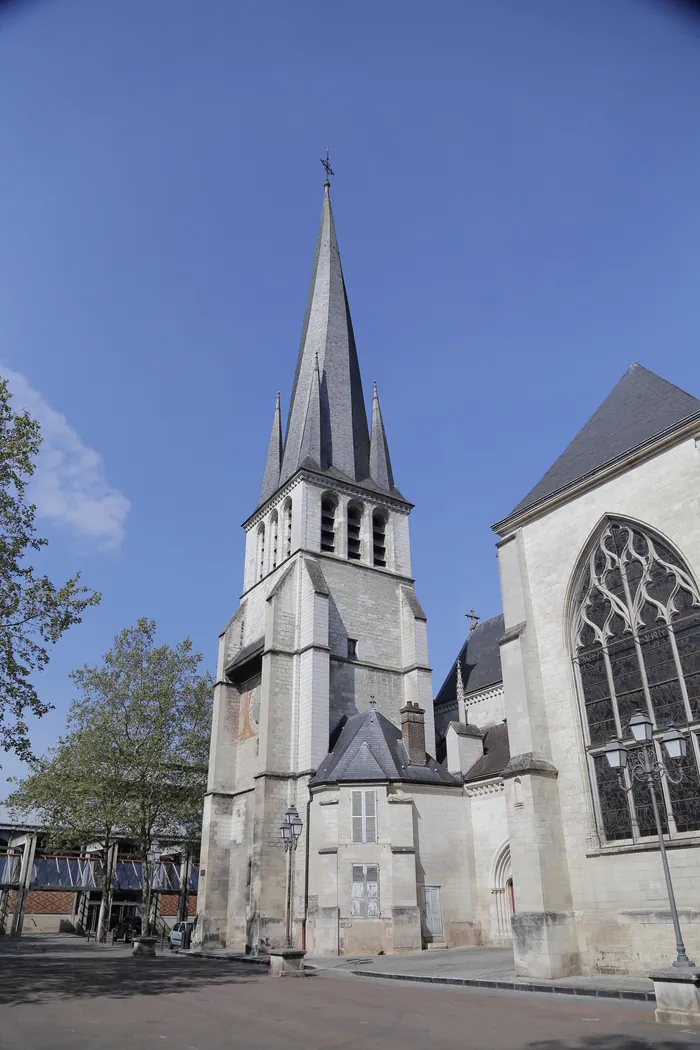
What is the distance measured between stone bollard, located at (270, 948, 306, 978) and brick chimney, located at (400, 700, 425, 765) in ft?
30.3

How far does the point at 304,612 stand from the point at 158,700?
8.24 metres

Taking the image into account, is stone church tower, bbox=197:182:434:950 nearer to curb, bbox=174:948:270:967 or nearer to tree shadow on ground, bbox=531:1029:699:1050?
curb, bbox=174:948:270:967

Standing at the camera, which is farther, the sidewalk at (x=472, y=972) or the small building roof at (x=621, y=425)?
the small building roof at (x=621, y=425)

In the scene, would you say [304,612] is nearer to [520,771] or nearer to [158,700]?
[158,700]

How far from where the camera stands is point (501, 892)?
22.0 metres

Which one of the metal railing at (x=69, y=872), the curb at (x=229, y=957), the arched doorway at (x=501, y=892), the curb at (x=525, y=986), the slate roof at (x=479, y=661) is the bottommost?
the curb at (x=229, y=957)

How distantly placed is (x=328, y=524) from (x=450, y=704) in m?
9.03

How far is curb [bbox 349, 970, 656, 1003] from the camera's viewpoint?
10461mm

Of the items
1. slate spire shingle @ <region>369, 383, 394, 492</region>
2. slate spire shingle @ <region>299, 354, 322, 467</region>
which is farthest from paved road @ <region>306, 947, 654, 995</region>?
slate spire shingle @ <region>369, 383, 394, 492</region>

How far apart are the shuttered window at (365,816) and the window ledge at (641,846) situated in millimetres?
8943

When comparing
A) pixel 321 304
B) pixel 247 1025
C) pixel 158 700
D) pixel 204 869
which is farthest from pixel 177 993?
pixel 321 304

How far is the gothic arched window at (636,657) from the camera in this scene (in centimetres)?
1320

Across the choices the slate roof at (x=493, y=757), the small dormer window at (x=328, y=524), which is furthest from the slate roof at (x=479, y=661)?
the small dormer window at (x=328, y=524)

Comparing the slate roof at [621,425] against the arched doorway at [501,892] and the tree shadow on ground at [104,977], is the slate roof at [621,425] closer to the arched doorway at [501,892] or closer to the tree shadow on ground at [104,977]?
the arched doorway at [501,892]
